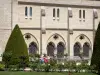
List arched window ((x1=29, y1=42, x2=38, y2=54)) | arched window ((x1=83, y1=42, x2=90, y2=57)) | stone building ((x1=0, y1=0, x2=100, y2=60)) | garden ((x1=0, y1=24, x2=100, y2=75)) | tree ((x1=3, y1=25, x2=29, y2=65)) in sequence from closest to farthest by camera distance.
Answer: garden ((x1=0, y1=24, x2=100, y2=75)) → tree ((x1=3, y1=25, x2=29, y2=65)) → stone building ((x1=0, y1=0, x2=100, y2=60)) → arched window ((x1=29, y1=42, x2=38, y2=54)) → arched window ((x1=83, y1=42, x2=90, y2=57))

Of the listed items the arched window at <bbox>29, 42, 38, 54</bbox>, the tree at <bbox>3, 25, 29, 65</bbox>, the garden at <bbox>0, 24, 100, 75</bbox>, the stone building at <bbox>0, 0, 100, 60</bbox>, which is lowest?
the garden at <bbox>0, 24, 100, 75</bbox>

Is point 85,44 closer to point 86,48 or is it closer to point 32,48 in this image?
point 86,48

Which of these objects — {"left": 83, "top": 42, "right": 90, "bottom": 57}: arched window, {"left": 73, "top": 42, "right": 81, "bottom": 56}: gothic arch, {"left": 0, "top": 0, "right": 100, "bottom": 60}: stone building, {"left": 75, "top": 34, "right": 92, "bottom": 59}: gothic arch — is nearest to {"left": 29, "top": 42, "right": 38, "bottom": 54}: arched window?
{"left": 0, "top": 0, "right": 100, "bottom": 60}: stone building

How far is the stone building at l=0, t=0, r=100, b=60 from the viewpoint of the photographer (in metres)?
46.7

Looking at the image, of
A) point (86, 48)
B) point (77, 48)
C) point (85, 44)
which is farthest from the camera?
point (86, 48)

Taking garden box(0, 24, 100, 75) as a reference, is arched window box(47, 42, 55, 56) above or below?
above

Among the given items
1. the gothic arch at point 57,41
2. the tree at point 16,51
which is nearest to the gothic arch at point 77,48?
the gothic arch at point 57,41

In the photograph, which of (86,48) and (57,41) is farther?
(86,48)

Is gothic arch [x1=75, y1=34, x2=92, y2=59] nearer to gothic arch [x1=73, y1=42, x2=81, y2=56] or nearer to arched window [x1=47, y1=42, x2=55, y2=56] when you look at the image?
gothic arch [x1=73, y1=42, x2=81, y2=56]

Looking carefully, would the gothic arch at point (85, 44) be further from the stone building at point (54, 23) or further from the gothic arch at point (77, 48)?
the gothic arch at point (77, 48)

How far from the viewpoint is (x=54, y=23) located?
49969mm

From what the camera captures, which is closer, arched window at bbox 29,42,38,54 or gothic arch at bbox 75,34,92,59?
arched window at bbox 29,42,38,54

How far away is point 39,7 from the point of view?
49500 mm

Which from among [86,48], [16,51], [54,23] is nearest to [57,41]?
[54,23]
